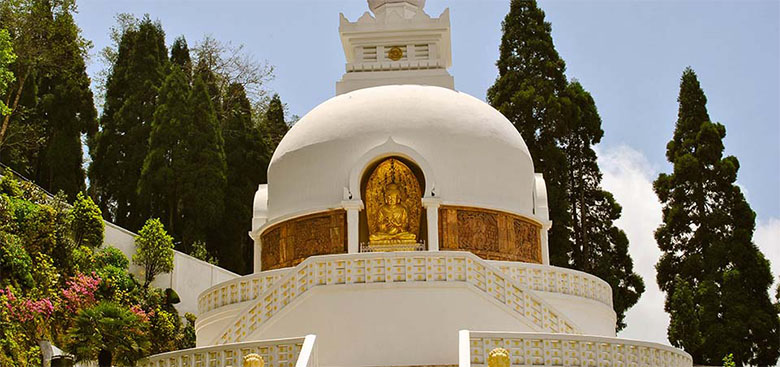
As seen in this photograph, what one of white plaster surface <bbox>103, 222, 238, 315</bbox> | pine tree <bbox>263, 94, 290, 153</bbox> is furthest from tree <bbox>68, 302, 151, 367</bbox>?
pine tree <bbox>263, 94, 290, 153</bbox>

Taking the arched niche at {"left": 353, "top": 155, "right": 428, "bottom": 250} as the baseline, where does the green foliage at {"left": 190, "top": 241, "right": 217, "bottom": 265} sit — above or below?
above

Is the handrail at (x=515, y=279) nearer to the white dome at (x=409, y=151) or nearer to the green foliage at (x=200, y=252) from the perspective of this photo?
the white dome at (x=409, y=151)

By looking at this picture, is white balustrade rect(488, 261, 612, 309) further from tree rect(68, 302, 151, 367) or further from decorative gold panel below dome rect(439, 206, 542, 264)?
tree rect(68, 302, 151, 367)

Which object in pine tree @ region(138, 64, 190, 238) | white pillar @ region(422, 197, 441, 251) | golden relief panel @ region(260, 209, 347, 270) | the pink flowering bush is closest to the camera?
white pillar @ region(422, 197, 441, 251)

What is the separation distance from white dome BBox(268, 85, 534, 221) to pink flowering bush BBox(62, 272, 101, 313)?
16.7 feet

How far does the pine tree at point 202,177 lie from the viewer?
3328cm

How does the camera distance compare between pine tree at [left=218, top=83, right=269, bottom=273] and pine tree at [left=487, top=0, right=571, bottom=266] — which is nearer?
pine tree at [left=487, top=0, right=571, bottom=266]

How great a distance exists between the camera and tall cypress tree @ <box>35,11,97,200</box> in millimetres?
34594

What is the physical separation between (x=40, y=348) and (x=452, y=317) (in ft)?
31.2

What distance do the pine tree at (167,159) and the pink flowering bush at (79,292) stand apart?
9511 mm

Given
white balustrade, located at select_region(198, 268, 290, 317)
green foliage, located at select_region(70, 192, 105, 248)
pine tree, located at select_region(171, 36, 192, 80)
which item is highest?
pine tree, located at select_region(171, 36, 192, 80)

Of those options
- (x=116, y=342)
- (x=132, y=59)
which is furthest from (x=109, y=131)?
(x=116, y=342)

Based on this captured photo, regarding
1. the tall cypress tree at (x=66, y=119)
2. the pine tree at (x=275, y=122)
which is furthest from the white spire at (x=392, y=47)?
the pine tree at (x=275, y=122)

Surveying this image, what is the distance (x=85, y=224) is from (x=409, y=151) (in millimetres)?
10725
